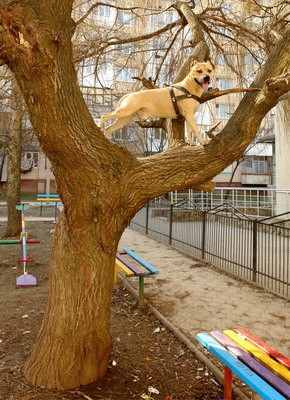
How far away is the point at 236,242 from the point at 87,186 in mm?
6489

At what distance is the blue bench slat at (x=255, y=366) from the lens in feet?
7.62

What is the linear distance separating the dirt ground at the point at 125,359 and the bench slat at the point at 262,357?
598 mm

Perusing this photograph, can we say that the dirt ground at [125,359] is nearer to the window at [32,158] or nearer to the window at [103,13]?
the window at [103,13]

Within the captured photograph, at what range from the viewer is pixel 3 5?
7.98ft

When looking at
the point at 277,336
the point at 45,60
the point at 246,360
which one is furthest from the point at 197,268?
the point at 45,60

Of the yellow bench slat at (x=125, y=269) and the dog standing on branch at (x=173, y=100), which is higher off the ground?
the dog standing on branch at (x=173, y=100)

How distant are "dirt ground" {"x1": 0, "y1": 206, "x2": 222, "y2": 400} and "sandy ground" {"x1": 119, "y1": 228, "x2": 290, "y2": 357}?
47 centimetres

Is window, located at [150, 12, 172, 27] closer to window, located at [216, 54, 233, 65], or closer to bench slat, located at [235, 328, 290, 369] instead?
window, located at [216, 54, 233, 65]

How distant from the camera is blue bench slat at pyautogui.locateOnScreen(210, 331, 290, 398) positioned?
232 centimetres

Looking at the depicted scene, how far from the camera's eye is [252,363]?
2650 mm

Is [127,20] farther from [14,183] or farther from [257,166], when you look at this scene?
[257,166]

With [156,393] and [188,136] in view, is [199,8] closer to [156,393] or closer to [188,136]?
[188,136]

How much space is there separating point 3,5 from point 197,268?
7092 mm

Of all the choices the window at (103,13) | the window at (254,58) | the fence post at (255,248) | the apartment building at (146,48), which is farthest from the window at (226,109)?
the window at (103,13)
